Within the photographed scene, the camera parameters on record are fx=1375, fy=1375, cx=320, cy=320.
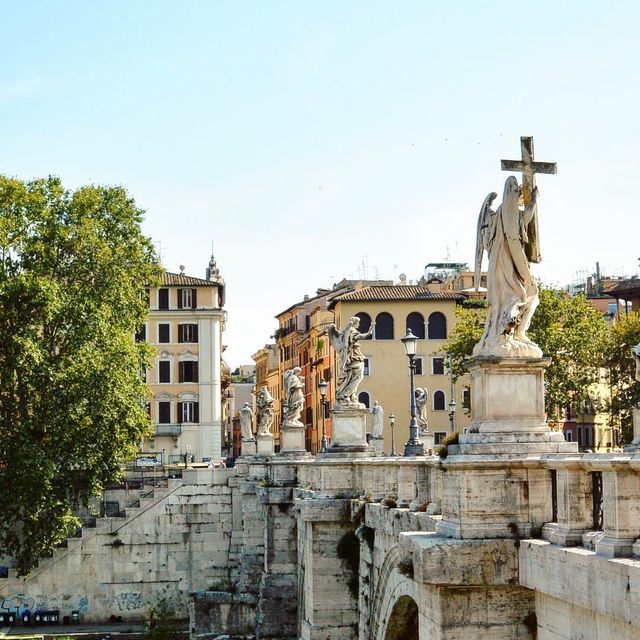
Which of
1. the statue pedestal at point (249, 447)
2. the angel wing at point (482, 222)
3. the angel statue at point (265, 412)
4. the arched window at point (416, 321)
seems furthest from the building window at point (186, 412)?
the angel wing at point (482, 222)

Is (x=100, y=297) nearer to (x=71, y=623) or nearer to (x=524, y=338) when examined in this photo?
(x=71, y=623)

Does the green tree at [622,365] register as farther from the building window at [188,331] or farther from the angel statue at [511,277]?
the angel statue at [511,277]

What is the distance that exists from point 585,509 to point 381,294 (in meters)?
63.1

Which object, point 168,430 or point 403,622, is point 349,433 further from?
point 168,430

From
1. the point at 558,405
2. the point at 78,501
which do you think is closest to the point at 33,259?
the point at 78,501

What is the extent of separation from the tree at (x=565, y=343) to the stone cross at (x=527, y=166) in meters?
40.3

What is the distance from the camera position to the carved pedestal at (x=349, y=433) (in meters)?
26.6

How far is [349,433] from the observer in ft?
88.9

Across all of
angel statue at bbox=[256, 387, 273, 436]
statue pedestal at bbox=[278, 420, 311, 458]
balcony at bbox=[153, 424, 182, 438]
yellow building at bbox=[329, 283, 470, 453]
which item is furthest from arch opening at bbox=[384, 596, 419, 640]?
yellow building at bbox=[329, 283, 470, 453]

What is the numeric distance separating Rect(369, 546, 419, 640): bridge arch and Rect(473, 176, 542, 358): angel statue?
20.0 ft

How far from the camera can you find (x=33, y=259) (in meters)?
44.1

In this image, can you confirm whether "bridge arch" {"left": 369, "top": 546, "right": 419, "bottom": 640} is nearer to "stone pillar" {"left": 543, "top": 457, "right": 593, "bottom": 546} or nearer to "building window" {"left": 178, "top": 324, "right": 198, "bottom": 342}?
"stone pillar" {"left": 543, "top": 457, "right": 593, "bottom": 546}

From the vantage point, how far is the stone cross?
12.5 meters

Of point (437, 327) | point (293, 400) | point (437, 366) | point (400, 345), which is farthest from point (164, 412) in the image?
point (293, 400)
